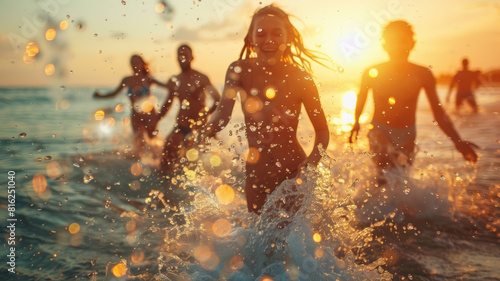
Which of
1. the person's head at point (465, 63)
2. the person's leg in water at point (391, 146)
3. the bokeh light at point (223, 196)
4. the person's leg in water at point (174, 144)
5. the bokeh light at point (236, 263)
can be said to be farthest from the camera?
the person's head at point (465, 63)

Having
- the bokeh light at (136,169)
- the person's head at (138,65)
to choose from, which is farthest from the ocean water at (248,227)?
the person's head at (138,65)

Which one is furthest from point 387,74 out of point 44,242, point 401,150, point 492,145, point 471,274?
point 492,145

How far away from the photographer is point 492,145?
10016 millimetres

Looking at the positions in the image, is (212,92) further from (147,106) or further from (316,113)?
(316,113)

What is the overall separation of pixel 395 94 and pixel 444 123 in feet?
2.09

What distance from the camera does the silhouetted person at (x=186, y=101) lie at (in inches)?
251

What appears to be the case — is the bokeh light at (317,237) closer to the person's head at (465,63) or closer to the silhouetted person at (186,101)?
the silhouetted person at (186,101)

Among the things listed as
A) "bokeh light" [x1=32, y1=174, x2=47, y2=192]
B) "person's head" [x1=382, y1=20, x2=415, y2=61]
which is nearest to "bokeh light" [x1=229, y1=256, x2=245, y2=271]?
"person's head" [x1=382, y1=20, x2=415, y2=61]

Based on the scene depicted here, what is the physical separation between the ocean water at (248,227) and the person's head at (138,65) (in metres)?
1.81

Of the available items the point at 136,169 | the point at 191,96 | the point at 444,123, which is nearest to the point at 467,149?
the point at 444,123

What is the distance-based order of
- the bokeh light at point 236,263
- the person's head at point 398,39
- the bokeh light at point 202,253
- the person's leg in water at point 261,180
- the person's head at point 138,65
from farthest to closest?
the person's head at point 138,65, the person's head at point 398,39, the person's leg in water at point 261,180, the bokeh light at point 202,253, the bokeh light at point 236,263

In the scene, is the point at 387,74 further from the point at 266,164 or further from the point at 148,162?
the point at 148,162

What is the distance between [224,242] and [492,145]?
914 cm

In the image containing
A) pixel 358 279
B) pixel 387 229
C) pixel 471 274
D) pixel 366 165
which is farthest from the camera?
pixel 366 165
